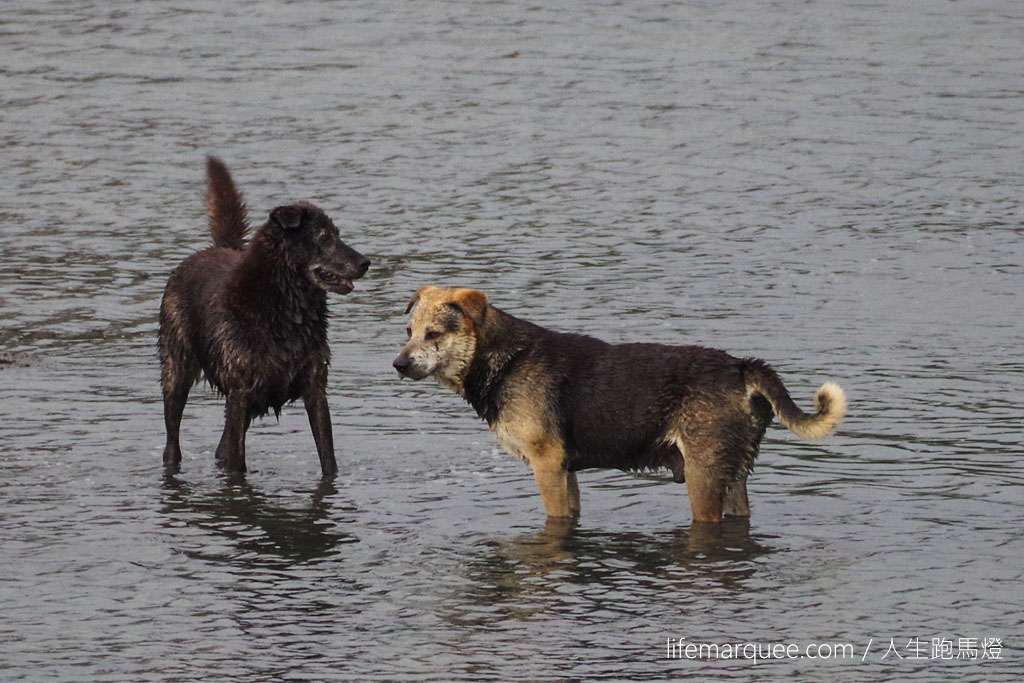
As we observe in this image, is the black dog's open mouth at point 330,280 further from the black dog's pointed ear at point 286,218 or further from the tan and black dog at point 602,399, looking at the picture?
the tan and black dog at point 602,399

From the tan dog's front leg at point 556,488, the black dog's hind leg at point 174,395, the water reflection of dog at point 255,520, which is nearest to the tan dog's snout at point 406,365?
the tan dog's front leg at point 556,488

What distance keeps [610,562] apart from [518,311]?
22.4 ft

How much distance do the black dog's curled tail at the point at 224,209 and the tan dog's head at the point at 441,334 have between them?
2.91 meters

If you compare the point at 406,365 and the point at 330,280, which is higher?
the point at 330,280

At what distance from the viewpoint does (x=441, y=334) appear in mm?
9867

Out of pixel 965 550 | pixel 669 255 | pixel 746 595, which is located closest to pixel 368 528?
pixel 746 595

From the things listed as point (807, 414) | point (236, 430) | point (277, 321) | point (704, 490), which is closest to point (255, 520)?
point (236, 430)

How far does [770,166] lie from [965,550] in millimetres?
12231

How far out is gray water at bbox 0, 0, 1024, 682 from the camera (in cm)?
832

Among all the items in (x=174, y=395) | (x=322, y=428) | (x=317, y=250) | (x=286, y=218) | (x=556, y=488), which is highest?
(x=286, y=218)

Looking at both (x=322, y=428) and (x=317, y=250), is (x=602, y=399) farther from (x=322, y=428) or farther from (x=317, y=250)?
(x=317, y=250)

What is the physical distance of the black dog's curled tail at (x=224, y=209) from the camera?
12328 mm

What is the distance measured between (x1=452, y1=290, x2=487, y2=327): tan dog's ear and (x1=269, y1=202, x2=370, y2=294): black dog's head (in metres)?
1.57

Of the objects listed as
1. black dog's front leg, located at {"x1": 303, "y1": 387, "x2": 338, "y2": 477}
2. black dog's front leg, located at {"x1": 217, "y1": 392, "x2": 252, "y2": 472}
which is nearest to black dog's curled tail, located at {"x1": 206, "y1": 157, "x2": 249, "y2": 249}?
black dog's front leg, located at {"x1": 217, "y1": 392, "x2": 252, "y2": 472}
